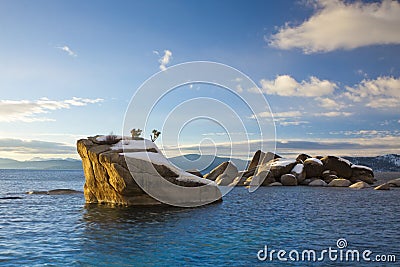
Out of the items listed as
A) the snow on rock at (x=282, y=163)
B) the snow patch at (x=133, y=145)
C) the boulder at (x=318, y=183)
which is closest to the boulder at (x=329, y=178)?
the boulder at (x=318, y=183)

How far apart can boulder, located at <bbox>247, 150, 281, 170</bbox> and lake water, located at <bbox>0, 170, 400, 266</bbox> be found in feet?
150

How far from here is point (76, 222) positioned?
25.5 m

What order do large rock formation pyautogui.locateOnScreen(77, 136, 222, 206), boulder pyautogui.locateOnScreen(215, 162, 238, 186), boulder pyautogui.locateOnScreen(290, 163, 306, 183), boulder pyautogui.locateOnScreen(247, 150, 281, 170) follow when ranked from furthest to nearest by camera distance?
boulder pyautogui.locateOnScreen(247, 150, 281, 170), boulder pyautogui.locateOnScreen(215, 162, 238, 186), boulder pyautogui.locateOnScreen(290, 163, 306, 183), large rock formation pyautogui.locateOnScreen(77, 136, 222, 206)

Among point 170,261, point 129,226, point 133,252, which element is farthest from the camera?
point 129,226

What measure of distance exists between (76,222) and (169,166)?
11645 mm

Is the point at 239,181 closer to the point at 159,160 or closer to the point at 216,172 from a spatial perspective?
the point at 216,172

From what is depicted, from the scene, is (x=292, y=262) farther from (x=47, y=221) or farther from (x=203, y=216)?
(x=47, y=221)

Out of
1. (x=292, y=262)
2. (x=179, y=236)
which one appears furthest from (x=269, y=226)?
(x=292, y=262)

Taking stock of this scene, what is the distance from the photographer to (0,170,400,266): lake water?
16.1 m

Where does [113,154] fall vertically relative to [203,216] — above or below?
above

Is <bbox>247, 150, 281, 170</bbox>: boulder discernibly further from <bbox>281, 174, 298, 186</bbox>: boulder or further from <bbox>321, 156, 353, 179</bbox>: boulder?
<bbox>321, 156, 353, 179</bbox>: boulder

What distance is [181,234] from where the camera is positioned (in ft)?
69.9

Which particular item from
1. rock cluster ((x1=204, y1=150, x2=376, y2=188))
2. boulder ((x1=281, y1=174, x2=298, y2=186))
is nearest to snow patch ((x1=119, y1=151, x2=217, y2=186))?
rock cluster ((x1=204, y1=150, x2=376, y2=188))

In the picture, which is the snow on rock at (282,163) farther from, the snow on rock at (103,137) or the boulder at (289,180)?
the snow on rock at (103,137)
